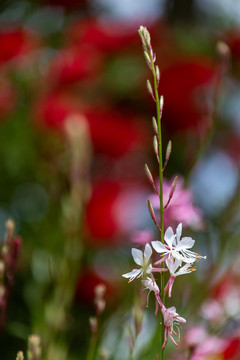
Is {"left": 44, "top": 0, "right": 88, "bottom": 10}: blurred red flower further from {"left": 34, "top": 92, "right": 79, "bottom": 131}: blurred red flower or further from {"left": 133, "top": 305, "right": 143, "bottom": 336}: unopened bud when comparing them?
{"left": 133, "top": 305, "right": 143, "bottom": 336}: unopened bud

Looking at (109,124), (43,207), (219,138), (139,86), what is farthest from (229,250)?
(219,138)

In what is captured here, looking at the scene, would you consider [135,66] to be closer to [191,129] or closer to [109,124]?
[191,129]

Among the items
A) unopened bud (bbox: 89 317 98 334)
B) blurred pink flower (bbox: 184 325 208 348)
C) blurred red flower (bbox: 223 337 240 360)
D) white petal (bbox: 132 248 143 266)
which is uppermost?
white petal (bbox: 132 248 143 266)


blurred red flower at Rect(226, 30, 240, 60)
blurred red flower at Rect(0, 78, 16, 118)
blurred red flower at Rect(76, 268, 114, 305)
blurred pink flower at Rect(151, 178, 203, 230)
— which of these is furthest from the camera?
blurred red flower at Rect(226, 30, 240, 60)

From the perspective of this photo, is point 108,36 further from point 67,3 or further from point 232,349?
point 232,349

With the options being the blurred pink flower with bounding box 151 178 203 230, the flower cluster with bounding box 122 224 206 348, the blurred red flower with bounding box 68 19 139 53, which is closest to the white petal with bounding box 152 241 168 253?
the flower cluster with bounding box 122 224 206 348
